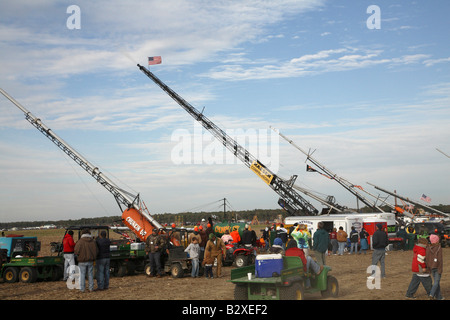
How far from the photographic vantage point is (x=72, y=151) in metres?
31.0

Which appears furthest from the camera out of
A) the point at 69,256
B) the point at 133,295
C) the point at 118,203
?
the point at 118,203

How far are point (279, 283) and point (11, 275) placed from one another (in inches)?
425

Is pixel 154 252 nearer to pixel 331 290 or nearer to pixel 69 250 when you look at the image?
pixel 69 250

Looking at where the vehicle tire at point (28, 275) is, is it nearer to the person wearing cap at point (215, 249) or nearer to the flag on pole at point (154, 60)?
the person wearing cap at point (215, 249)

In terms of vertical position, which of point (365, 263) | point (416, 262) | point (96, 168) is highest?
point (96, 168)

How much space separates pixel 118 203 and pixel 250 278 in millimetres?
19202

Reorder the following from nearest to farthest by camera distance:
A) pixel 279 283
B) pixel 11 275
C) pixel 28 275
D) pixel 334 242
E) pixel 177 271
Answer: pixel 279 283, pixel 28 275, pixel 11 275, pixel 177 271, pixel 334 242

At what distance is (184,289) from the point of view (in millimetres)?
14555

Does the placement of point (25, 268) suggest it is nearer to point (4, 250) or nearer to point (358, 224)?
point (4, 250)

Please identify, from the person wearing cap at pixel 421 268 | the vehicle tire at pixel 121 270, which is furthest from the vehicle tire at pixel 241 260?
the person wearing cap at pixel 421 268

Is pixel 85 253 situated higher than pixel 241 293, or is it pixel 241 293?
pixel 85 253

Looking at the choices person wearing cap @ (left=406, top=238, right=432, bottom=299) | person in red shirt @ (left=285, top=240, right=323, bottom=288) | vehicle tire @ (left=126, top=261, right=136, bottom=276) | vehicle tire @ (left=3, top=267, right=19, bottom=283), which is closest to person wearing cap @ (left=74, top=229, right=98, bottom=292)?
vehicle tire @ (left=3, top=267, right=19, bottom=283)

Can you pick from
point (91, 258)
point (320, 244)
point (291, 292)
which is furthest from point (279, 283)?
point (91, 258)
